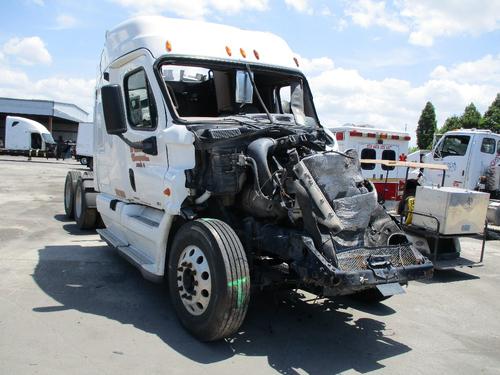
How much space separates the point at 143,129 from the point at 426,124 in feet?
208

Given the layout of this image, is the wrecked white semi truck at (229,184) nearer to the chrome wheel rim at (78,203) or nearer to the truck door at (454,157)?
the chrome wheel rim at (78,203)

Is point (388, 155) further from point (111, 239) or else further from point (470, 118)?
point (470, 118)

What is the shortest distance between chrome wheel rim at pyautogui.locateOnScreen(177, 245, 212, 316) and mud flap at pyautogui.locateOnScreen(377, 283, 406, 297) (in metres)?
1.43

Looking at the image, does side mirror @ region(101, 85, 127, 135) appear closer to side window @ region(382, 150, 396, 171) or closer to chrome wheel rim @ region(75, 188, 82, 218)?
chrome wheel rim @ region(75, 188, 82, 218)

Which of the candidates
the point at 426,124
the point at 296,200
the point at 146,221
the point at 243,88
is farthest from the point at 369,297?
the point at 426,124

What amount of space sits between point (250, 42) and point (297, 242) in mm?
2794

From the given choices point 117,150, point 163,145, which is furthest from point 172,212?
point 117,150

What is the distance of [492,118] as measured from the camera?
4025 cm

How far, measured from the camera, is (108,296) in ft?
17.2

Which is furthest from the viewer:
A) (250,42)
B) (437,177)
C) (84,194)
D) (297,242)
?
(437,177)

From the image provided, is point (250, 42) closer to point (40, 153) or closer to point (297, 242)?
point (297, 242)

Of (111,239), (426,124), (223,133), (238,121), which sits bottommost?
(111,239)

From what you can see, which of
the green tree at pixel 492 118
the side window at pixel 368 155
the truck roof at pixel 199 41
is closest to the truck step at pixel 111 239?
the truck roof at pixel 199 41

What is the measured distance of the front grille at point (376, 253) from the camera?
3.89m
